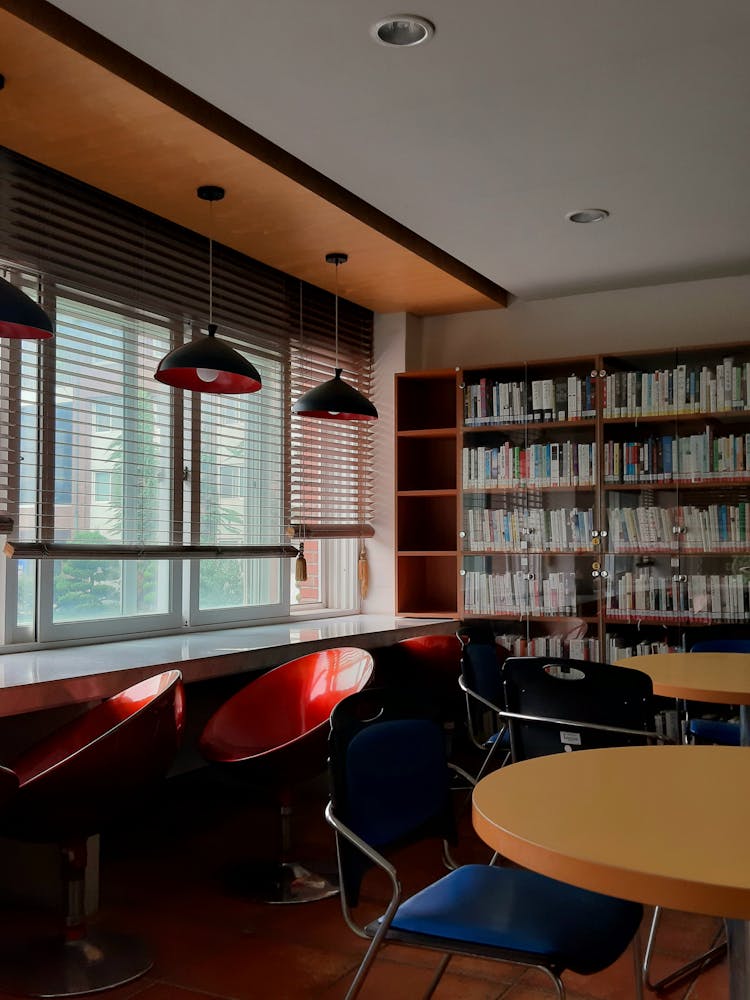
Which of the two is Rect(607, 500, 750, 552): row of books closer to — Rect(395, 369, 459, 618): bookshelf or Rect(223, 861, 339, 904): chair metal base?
Rect(395, 369, 459, 618): bookshelf

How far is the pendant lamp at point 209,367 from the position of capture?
12.8ft

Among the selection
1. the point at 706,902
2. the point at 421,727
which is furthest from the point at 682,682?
the point at 706,902

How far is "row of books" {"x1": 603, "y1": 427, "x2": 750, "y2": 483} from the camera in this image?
17.8ft

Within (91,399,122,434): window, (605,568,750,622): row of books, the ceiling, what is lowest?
(605,568,750,622): row of books

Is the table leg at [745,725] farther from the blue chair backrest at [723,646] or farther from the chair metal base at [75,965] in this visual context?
the chair metal base at [75,965]

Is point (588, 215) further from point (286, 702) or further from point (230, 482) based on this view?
point (286, 702)

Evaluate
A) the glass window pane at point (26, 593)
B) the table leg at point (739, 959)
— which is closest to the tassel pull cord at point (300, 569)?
the glass window pane at point (26, 593)

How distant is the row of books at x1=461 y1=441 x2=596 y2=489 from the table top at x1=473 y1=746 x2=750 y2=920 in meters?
3.63

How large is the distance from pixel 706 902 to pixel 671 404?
4484 mm

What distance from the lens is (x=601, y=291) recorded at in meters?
6.28

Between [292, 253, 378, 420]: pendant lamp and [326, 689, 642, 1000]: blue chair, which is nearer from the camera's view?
[326, 689, 642, 1000]: blue chair

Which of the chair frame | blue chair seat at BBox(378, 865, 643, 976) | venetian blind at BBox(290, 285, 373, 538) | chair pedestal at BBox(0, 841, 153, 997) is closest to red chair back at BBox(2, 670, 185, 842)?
chair pedestal at BBox(0, 841, 153, 997)

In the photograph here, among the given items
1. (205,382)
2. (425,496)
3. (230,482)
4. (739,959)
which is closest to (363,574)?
(425,496)

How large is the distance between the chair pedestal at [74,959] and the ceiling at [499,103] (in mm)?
2693
